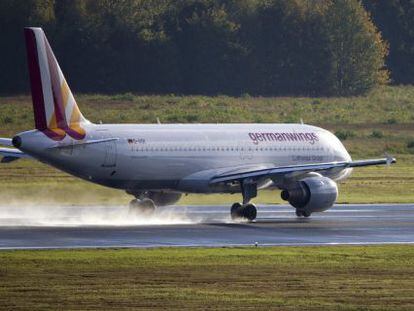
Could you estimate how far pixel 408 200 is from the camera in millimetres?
67375

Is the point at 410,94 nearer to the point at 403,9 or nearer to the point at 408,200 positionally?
the point at 403,9

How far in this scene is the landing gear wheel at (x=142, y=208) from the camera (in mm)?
56500

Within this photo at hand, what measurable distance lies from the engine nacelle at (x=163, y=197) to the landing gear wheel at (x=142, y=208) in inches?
55.0

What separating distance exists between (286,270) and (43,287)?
7457mm

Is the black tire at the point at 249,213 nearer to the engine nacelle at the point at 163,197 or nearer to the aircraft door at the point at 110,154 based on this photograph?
the engine nacelle at the point at 163,197

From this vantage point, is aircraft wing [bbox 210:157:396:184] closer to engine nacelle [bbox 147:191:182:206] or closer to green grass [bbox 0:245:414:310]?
engine nacelle [bbox 147:191:182:206]

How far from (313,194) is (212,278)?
19937 mm

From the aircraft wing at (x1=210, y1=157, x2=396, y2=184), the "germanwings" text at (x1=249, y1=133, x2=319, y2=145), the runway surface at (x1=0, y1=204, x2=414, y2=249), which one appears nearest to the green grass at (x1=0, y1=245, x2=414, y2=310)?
the runway surface at (x1=0, y1=204, x2=414, y2=249)

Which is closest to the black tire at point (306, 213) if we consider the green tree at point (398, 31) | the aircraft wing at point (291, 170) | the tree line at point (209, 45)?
the aircraft wing at point (291, 170)

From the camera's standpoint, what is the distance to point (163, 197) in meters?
58.4

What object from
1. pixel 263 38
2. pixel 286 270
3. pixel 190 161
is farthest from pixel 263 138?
pixel 263 38

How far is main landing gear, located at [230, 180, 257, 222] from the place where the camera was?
2159 inches

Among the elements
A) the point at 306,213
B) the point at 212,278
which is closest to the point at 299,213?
the point at 306,213

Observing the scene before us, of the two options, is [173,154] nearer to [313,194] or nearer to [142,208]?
[142,208]
